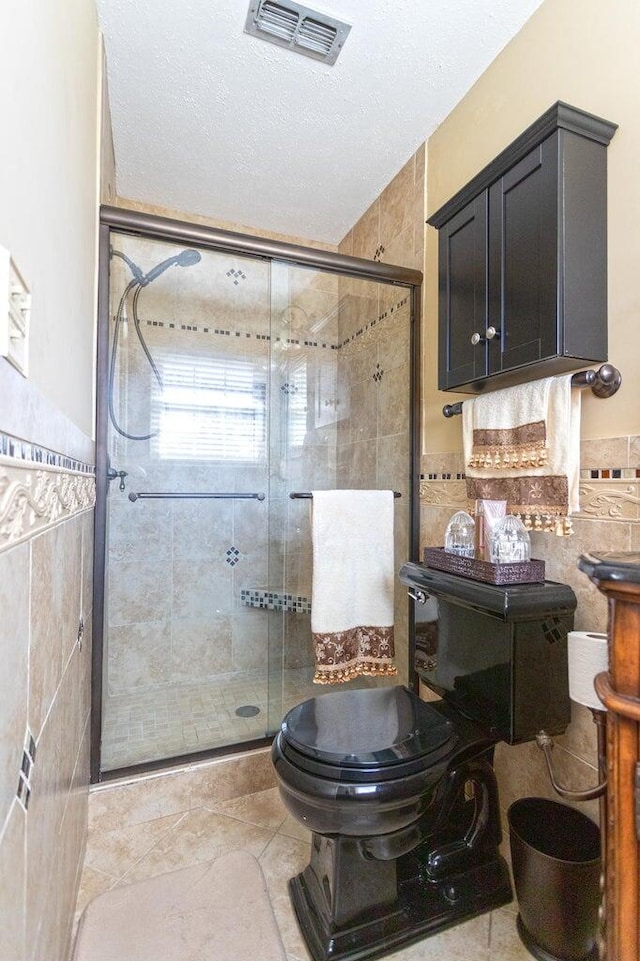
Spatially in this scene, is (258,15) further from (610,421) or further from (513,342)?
(610,421)

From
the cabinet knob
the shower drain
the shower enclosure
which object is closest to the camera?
the cabinet knob

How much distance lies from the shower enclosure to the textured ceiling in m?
0.48

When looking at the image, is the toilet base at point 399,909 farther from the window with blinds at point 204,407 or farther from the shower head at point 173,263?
the shower head at point 173,263

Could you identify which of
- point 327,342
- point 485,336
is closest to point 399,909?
point 485,336

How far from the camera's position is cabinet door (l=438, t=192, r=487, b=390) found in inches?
54.0

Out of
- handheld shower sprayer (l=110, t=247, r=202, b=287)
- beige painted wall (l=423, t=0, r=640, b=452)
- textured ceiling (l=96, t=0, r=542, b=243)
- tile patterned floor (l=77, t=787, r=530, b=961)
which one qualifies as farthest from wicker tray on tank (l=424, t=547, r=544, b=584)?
textured ceiling (l=96, t=0, r=542, b=243)

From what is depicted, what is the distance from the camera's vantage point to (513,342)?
1.26m

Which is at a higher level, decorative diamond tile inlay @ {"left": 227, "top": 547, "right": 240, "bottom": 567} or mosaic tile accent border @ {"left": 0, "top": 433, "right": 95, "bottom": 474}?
mosaic tile accent border @ {"left": 0, "top": 433, "right": 95, "bottom": 474}

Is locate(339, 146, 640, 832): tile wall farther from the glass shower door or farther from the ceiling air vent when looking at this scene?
the ceiling air vent

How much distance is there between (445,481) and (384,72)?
1.45 meters

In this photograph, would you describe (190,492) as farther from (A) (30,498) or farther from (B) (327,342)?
(A) (30,498)

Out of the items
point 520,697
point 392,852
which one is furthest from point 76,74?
point 392,852

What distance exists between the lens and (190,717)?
77.2 inches

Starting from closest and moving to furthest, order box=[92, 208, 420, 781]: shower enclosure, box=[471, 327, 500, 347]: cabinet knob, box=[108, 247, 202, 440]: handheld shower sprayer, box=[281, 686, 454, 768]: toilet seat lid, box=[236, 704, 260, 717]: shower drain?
box=[281, 686, 454, 768]: toilet seat lid → box=[471, 327, 500, 347]: cabinet knob → box=[92, 208, 420, 781]: shower enclosure → box=[108, 247, 202, 440]: handheld shower sprayer → box=[236, 704, 260, 717]: shower drain
